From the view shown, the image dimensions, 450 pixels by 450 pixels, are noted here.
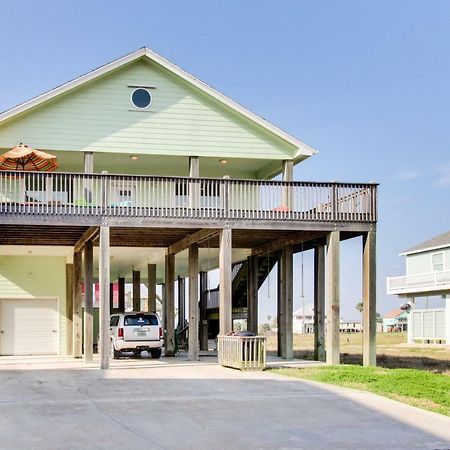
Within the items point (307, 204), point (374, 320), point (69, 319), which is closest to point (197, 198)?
point (307, 204)

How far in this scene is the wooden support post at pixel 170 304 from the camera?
28.9 m

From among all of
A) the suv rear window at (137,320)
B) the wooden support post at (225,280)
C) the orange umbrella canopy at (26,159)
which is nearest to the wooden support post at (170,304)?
the suv rear window at (137,320)

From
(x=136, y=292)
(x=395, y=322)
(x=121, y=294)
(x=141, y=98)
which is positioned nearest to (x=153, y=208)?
(x=141, y=98)

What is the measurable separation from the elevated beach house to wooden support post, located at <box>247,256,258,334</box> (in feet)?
0.18

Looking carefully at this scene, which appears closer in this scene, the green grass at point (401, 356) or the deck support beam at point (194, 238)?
the deck support beam at point (194, 238)

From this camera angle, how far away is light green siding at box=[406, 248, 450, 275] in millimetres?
52897

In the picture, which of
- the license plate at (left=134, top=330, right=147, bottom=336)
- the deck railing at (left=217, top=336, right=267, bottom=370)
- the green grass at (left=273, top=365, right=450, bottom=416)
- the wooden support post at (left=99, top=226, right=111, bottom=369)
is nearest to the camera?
the green grass at (left=273, top=365, right=450, bottom=416)

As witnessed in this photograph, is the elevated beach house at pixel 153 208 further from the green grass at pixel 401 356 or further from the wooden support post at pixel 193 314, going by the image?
the green grass at pixel 401 356

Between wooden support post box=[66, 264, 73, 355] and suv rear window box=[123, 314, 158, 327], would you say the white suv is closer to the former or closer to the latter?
suv rear window box=[123, 314, 158, 327]

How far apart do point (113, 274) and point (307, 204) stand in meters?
19.9

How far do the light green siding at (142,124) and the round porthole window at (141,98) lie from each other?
0.56ft

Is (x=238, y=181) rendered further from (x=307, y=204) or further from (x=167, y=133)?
(x=167, y=133)

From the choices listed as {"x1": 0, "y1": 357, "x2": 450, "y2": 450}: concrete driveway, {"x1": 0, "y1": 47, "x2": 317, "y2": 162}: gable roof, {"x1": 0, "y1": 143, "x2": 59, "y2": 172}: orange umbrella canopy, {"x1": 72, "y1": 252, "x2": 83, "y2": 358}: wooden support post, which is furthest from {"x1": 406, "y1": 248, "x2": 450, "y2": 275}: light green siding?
{"x1": 0, "y1": 357, "x2": 450, "y2": 450}: concrete driveway

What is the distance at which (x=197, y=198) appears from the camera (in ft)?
78.0
